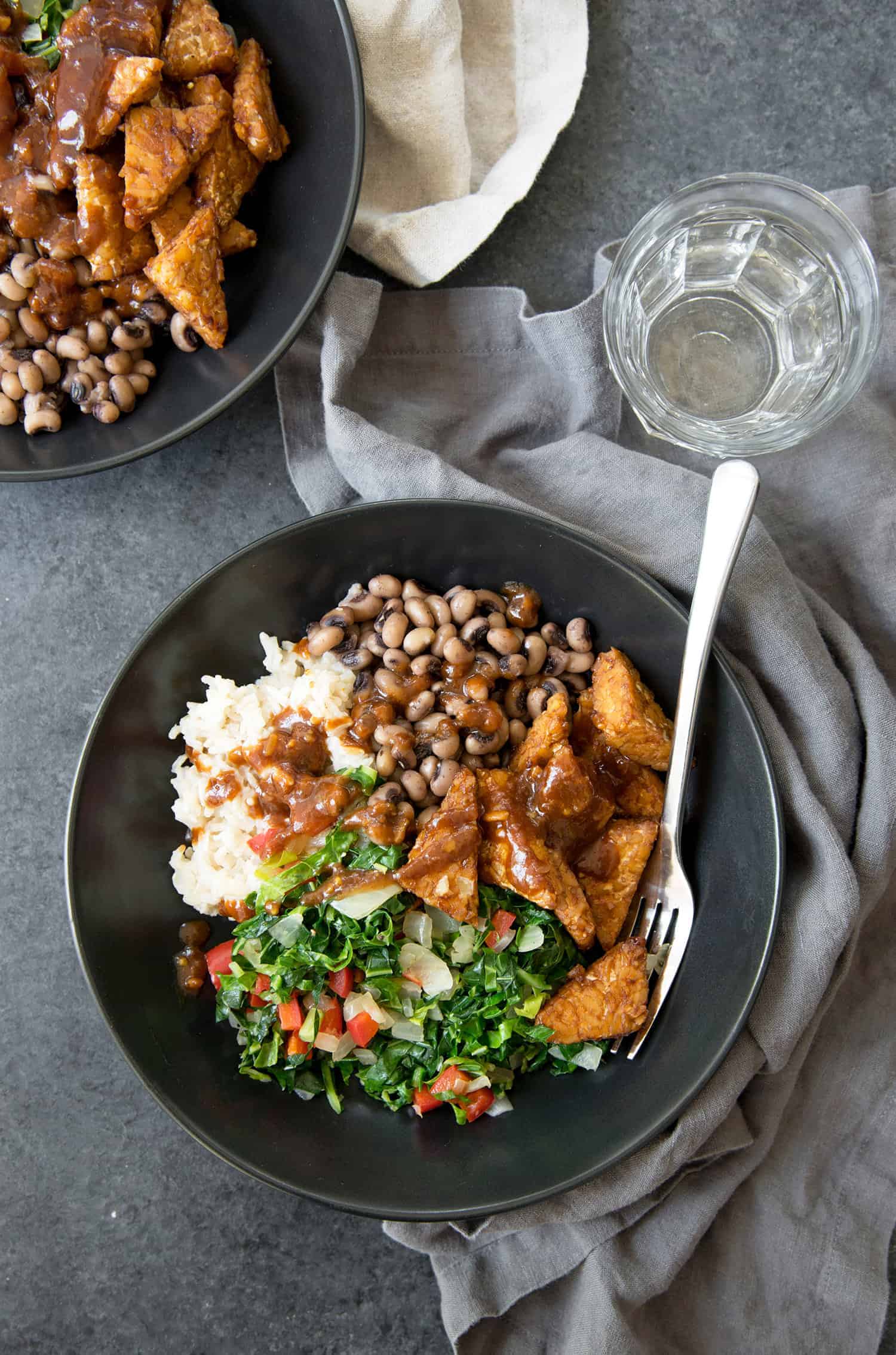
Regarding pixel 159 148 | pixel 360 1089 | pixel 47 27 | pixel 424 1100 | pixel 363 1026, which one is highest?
pixel 47 27

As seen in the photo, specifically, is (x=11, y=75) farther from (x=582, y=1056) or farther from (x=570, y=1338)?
(x=570, y=1338)

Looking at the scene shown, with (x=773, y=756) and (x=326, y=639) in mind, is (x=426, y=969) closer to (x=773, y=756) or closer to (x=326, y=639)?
(x=326, y=639)

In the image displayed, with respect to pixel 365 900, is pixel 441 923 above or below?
below

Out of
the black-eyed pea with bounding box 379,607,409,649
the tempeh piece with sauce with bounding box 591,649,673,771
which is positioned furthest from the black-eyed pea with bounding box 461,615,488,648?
the tempeh piece with sauce with bounding box 591,649,673,771

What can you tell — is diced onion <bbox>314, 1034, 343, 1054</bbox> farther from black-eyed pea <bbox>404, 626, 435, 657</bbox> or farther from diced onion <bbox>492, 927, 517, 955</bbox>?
black-eyed pea <bbox>404, 626, 435, 657</bbox>

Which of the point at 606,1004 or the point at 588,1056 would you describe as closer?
→ the point at 606,1004

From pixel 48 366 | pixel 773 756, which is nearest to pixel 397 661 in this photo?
pixel 773 756

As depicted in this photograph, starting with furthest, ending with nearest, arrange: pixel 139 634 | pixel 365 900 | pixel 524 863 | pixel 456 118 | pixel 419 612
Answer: pixel 139 634, pixel 456 118, pixel 419 612, pixel 365 900, pixel 524 863
